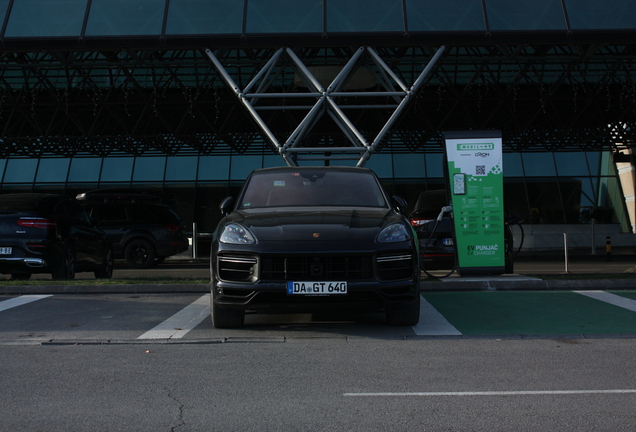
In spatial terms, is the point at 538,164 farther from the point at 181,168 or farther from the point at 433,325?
the point at 433,325

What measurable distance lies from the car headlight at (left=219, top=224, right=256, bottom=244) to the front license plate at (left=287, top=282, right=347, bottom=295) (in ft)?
2.05

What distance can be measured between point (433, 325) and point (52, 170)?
107 ft

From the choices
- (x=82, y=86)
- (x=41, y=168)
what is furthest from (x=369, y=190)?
(x=41, y=168)

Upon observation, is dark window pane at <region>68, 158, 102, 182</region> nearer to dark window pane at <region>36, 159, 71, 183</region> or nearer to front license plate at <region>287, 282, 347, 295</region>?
dark window pane at <region>36, 159, 71, 183</region>

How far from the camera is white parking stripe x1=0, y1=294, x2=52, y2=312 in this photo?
8.83 metres

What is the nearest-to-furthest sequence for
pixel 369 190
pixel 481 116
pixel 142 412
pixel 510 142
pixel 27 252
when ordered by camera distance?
1. pixel 142 412
2. pixel 369 190
3. pixel 27 252
4. pixel 481 116
5. pixel 510 142

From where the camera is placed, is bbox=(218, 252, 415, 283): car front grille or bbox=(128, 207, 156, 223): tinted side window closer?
bbox=(218, 252, 415, 283): car front grille

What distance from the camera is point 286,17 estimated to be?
53.8 feet

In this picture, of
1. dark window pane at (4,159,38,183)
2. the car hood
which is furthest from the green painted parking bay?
dark window pane at (4,159,38,183)

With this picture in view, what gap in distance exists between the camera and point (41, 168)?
35.9 meters

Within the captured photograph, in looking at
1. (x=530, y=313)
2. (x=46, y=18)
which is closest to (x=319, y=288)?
(x=530, y=313)

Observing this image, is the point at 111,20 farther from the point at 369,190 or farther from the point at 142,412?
the point at 142,412

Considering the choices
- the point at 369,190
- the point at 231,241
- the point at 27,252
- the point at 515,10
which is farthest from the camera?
the point at 515,10

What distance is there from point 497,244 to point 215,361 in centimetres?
733
